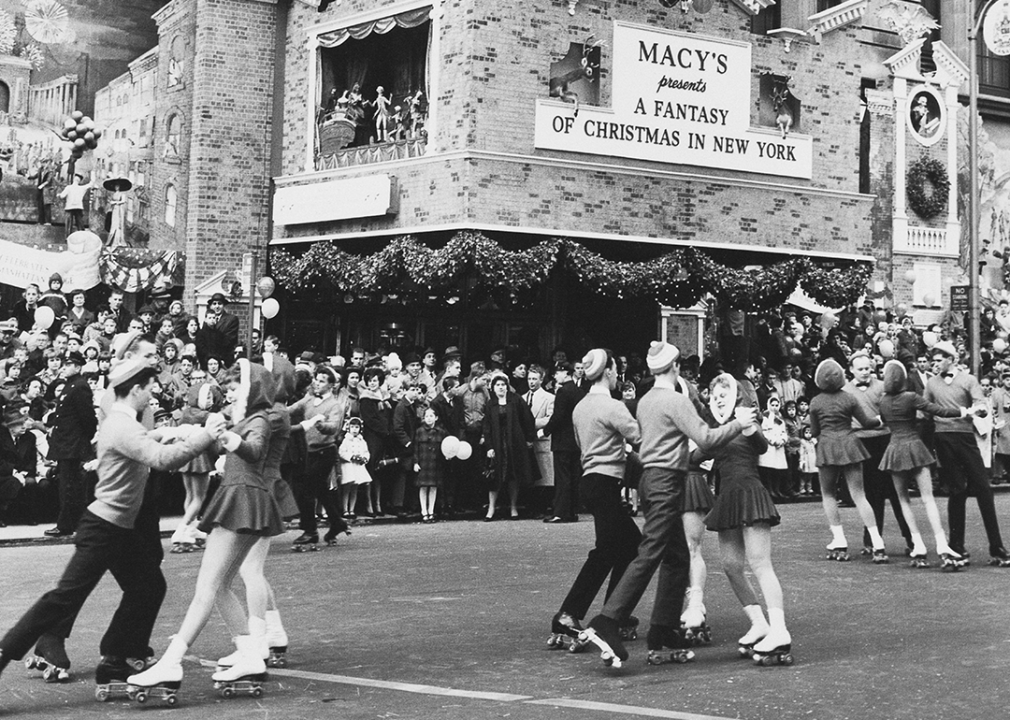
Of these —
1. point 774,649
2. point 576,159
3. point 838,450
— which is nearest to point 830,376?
point 838,450

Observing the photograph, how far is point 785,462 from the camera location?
2214 cm

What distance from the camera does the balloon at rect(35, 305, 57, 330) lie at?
22266 mm

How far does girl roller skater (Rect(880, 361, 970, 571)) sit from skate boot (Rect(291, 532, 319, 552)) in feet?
18.8

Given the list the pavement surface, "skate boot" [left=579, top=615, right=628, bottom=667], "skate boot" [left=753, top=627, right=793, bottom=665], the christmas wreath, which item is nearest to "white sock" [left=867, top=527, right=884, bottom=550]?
the pavement surface

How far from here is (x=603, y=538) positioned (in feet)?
33.8

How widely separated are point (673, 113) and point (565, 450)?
831 centimetres

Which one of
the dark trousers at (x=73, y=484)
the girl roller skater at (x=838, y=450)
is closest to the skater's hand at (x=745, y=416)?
the girl roller skater at (x=838, y=450)

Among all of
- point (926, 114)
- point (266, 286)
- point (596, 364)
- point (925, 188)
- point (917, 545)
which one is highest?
point (926, 114)

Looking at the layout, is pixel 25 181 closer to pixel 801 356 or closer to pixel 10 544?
pixel 10 544

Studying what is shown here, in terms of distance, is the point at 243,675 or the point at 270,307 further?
the point at 270,307

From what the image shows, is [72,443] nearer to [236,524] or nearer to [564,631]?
[564,631]

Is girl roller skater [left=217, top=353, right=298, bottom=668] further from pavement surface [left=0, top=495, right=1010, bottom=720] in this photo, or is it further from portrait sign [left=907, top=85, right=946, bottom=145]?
portrait sign [left=907, top=85, right=946, bottom=145]

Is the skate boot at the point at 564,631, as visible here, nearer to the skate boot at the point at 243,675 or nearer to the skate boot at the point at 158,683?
the skate boot at the point at 243,675

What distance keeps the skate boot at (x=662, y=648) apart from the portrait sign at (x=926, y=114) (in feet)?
84.6
